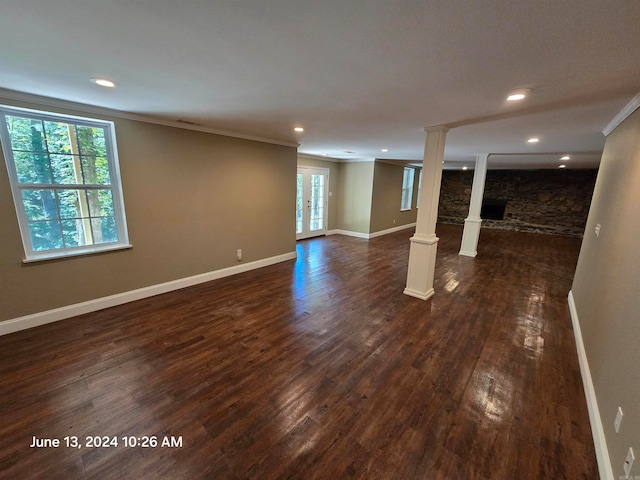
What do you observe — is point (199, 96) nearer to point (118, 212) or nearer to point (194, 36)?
point (194, 36)

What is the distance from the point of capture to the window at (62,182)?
2534 millimetres

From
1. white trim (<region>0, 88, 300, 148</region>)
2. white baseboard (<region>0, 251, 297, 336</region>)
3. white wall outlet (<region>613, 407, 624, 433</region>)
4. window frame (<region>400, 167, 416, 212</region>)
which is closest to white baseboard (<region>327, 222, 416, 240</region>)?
window frame (<region>400, 167, 416, 212</region>)

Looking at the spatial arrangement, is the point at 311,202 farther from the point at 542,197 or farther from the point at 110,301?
the point at 542,197

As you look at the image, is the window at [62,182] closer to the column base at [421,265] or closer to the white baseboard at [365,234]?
the column base at [421,265]

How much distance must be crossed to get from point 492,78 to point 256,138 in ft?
11.2

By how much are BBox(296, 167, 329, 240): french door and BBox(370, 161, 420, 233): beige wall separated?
139 centimetres

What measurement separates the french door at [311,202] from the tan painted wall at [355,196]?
2.03 feet

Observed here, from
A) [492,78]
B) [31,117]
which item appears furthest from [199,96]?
[492,78]

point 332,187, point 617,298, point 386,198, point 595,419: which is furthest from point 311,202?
point 595,419

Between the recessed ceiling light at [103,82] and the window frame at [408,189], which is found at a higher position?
the recessed ceiling light at [103,82]

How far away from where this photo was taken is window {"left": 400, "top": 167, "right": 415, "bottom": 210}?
355 inches

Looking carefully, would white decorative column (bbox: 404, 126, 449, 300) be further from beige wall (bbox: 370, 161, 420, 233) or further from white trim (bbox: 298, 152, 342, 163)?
beige wall (bbox: 370, 161, 420, 233)

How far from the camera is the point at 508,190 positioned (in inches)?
379
